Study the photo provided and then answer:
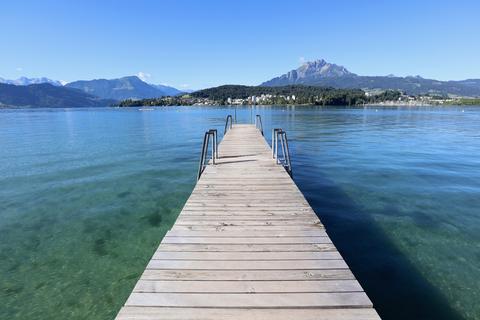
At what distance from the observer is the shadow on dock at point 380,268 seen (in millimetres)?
4844

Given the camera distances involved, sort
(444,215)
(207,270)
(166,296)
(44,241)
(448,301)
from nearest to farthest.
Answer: (166,296), (207,270), (448,301), (44,241), (444,215)

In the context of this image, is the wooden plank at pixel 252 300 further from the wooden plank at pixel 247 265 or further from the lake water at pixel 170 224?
the lake water at pixel 170 224

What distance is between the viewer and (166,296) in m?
3.25

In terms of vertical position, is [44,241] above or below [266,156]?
below

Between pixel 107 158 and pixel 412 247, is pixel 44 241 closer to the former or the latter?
pixel 412 247

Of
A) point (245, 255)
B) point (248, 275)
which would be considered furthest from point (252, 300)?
point (245, 255)

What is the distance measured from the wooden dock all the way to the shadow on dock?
172 cm

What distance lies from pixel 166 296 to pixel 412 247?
20.0ft

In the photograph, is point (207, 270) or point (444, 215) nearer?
point (207, 270)

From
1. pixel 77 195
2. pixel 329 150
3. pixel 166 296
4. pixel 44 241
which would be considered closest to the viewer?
pixel 166 296

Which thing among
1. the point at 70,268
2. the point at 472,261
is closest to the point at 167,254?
the point at 70,268

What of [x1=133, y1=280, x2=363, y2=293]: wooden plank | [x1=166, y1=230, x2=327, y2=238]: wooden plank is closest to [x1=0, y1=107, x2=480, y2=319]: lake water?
[x1=166, y1=230, x2=327, y2=238]: wooden plank

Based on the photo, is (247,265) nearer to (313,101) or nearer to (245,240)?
(245,240)

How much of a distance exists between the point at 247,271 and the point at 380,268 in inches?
149
